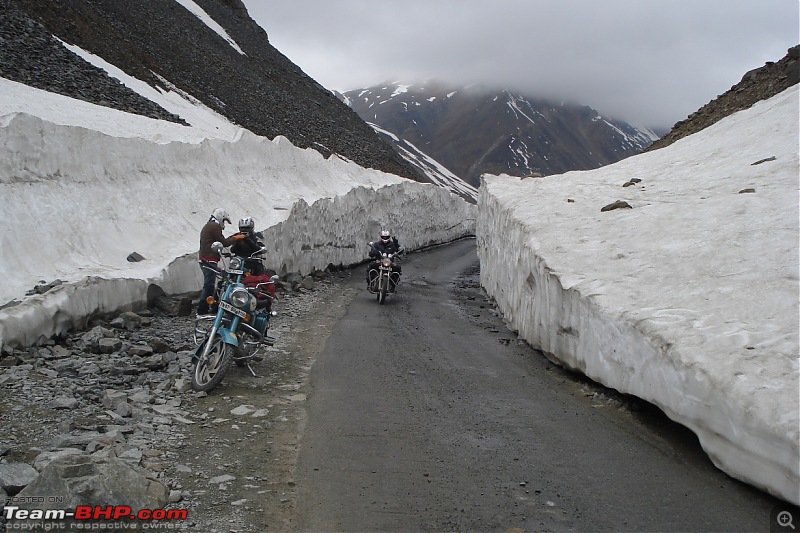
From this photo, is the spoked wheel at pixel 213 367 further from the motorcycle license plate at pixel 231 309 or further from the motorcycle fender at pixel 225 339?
the motorcycle license plate at pixel 231 309

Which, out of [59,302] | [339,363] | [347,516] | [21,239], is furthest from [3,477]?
[21,239]

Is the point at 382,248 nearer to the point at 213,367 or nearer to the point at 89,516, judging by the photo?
the point at 213,367

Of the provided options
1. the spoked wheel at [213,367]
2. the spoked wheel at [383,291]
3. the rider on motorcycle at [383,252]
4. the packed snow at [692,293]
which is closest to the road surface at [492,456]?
the packed snow at [692,293]

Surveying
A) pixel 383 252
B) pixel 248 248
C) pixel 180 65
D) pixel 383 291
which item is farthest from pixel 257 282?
pixel 180 65

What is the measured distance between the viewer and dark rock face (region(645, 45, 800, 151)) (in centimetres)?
1875

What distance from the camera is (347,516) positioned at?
160 inches

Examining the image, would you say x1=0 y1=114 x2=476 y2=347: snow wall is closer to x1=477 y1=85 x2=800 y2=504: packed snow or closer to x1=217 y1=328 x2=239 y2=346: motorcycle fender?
x1=217 y1=328 x2=239 y2=346: motorcycle fender

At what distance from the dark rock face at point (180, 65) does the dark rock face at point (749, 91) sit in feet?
59.5

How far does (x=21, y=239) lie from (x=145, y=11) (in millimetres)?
37849

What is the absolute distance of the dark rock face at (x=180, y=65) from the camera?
21.6 metres

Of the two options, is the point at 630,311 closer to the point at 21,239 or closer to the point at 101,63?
the point at 21,239

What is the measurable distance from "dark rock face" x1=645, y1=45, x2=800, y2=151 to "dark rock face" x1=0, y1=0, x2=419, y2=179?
59.5ft

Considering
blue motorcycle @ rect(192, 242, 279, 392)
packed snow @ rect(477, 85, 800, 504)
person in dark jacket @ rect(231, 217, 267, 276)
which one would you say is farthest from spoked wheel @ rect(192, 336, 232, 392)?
packed snow @ rect(477, 85, 800, 504)

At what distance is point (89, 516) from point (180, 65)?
37.3m
